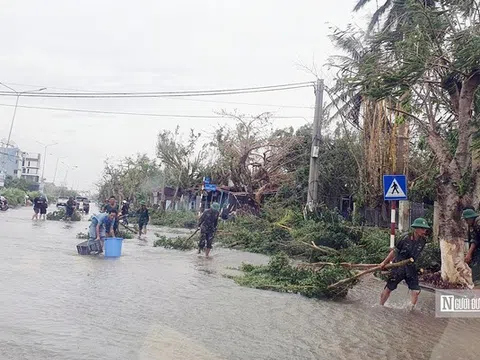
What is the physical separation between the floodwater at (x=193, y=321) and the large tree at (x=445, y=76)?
1601mm

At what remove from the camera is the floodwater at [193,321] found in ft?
19.9

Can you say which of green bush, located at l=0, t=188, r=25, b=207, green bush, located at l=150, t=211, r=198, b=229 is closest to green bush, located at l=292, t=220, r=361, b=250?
green bush, located at l=150, t=211, r=198, b=229

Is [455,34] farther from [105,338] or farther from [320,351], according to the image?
[105,338]

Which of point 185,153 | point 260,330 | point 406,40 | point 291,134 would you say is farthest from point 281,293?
point 185,153

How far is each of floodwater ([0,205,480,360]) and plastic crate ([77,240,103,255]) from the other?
233 cm

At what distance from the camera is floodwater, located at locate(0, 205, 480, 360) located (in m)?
6.07

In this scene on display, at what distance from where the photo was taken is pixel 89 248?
14812 mm

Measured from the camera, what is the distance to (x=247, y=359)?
5.85m

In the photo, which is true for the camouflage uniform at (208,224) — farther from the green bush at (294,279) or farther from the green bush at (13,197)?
the green bush at (13,197)

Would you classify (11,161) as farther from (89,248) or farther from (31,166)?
(89,248)

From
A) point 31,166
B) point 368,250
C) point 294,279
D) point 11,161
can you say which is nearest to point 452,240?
point 294,279

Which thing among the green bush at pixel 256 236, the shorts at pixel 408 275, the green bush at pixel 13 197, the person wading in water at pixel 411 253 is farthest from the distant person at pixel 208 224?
the green bush at pixel 13 197

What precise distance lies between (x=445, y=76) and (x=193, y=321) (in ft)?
25.8

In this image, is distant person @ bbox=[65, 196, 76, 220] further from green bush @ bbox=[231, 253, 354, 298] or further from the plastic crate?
green bush @ bbox=[231, 253, 354, 298]
